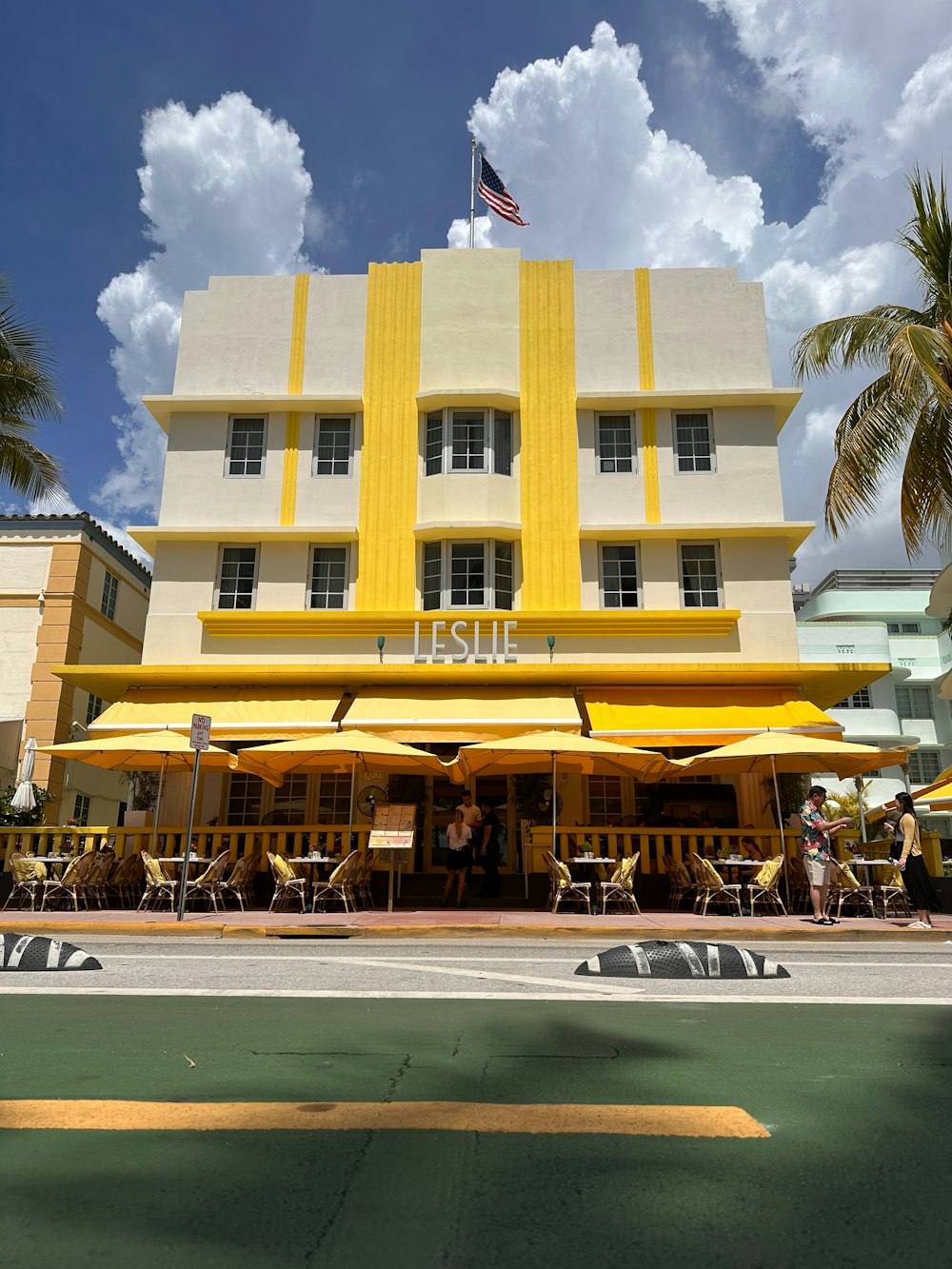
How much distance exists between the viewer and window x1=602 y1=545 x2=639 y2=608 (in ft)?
68.8

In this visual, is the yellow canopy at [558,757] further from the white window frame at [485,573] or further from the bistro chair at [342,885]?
the white window frame at [485,573]

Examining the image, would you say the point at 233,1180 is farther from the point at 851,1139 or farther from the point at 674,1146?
the point at 851,1139

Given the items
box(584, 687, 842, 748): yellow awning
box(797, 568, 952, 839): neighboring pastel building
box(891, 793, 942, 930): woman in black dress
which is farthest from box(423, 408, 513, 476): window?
box(797, 568, 952, 839): neighboring pastel building

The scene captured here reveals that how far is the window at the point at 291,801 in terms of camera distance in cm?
2111

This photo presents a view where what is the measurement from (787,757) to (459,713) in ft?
19.2

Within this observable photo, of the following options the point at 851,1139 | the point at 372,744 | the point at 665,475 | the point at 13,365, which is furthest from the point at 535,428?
the point at 851,1139

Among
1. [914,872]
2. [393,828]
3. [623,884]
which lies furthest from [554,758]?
[914,872]

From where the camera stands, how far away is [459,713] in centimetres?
1819

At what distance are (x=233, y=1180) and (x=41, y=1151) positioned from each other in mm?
746

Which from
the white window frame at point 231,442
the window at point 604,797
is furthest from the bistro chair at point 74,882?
the window at point 604,797

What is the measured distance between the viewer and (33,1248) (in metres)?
2.50

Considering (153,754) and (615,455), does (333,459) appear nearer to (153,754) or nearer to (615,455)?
(615,455)

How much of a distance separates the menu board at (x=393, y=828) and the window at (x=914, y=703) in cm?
3557

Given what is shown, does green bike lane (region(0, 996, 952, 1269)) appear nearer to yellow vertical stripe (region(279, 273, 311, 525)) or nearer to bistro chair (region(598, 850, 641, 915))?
bistro chair (region(598, 850, 641, 915))
